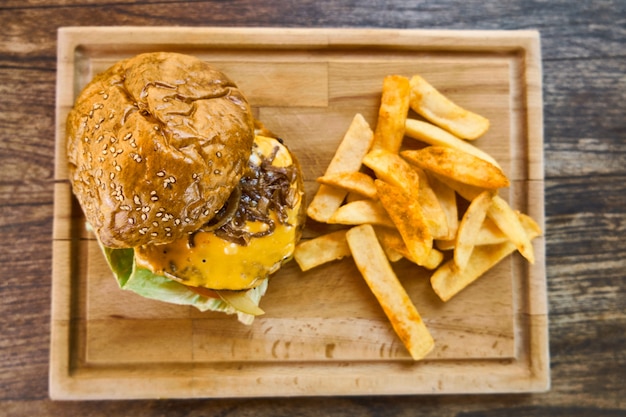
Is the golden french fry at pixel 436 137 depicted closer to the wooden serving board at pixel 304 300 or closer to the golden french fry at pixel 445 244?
the wooden serving board at pixel 304 300

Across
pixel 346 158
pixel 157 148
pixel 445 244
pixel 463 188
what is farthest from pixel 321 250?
pixel 157 148

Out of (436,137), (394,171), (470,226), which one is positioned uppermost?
(436,137)

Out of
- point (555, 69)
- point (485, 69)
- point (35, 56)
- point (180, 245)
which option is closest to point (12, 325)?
point (180, 245)

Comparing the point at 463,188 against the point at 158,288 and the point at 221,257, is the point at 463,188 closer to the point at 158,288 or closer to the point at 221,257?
the point at 221,257

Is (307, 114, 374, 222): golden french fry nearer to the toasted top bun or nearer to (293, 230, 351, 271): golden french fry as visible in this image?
(293, 230, 351, 271): golden french fry

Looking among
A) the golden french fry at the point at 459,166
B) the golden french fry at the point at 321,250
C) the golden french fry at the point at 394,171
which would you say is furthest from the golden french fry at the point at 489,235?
the golden french fry at the point at 321,250

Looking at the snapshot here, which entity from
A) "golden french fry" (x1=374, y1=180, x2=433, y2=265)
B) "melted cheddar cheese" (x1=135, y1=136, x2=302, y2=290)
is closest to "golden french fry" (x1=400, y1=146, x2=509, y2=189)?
"golden french fry" (x1=374, y1=180, x2=433, y2=265)
